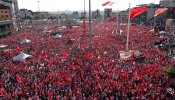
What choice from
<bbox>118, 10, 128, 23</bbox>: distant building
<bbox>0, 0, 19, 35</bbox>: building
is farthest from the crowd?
<bbox>118, 10, 128, 23</bbox>: distant building

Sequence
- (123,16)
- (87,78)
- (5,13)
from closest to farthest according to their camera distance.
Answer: (87,78), (5,13), (123,16)

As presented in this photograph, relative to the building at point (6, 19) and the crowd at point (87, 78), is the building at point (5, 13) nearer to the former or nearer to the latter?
the building at point (6, 19)

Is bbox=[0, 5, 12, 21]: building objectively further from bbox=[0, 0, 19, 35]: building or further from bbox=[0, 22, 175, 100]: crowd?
bbox=[0, 22, 175, 100]: crowd

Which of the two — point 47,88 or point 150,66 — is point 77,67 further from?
point 150,66

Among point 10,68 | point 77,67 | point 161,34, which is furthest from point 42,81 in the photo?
point 161,34

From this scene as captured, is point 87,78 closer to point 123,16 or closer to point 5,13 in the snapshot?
point 5,13

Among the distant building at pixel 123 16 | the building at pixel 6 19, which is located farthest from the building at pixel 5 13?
the distant building at pixel 123 16

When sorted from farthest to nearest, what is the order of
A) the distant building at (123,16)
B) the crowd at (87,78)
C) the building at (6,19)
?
the distant building at (123,16) < the building at (6,19) < the crowd at (87,78)

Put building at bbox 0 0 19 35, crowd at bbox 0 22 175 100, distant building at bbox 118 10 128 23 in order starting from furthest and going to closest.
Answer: distant building at bbox 118 10 128 23 < building at bbox 0 0 19 35 < crowd at bbox 0 22 175 100

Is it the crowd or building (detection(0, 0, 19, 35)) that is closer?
the crowd


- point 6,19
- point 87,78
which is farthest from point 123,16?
point 87,78

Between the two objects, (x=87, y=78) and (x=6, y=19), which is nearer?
(x=87, y=78)
